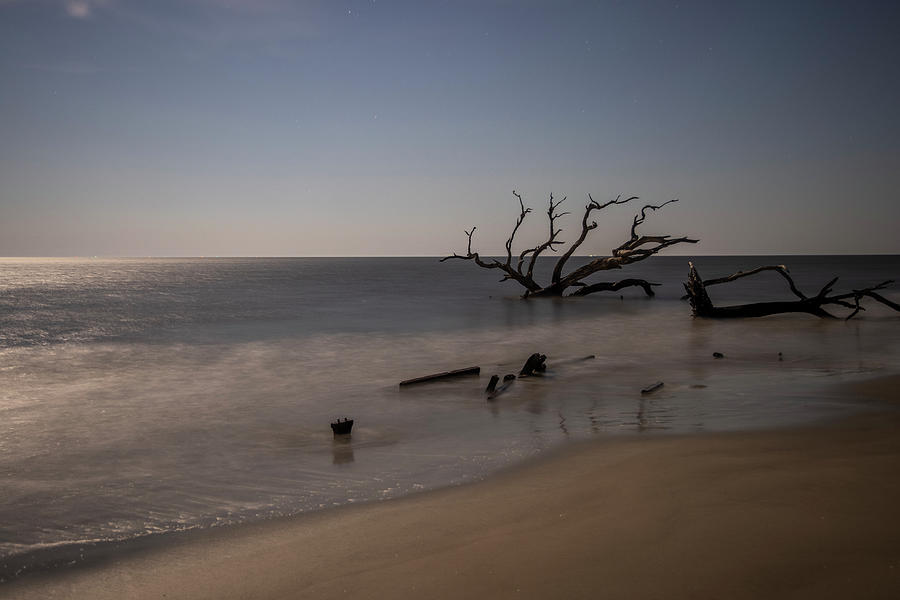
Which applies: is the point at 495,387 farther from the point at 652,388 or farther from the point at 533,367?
the point at 652,388

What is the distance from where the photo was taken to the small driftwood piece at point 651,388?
8203 mm

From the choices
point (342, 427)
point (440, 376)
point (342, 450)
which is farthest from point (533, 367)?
point (342, 450)

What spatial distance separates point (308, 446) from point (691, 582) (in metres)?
4.35

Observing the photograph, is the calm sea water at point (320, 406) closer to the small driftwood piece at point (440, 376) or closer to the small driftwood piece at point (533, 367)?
the small driftwood piece at point (440, 376)

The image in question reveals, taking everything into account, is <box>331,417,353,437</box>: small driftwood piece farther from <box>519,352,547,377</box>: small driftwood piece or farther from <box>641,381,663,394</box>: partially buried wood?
<box>641,381,663,394</box>: partially buried wood

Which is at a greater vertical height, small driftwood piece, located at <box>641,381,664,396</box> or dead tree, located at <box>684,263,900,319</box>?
dead tree, located at <box>684,263,900,319</box>

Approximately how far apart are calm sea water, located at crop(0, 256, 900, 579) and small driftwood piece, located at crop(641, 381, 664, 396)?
14cm

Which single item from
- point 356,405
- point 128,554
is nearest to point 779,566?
point 128,554

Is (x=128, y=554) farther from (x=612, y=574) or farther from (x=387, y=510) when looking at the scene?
(x=612, y=574)

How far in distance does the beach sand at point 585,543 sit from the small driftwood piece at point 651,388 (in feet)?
11.2

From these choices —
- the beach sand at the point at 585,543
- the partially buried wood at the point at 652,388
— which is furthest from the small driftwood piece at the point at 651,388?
the beach sand at the point at 585,543

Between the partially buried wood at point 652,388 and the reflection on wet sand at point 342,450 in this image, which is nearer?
the reflection on wet sand at point 342,450

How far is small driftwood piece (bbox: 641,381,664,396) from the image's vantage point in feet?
26.9

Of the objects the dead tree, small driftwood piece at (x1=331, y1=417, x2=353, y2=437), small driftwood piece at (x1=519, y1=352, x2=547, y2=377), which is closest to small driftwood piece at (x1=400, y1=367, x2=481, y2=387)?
small driftwood piece at (x1=519, y1=352, x2=547, y2=377)
